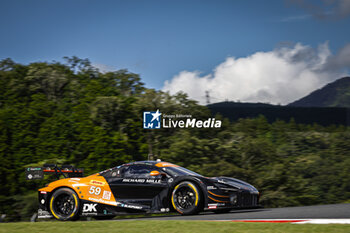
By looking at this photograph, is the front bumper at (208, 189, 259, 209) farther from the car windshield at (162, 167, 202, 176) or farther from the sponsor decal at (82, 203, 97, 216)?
the sponsor decal at (82, 203, 97, 216)

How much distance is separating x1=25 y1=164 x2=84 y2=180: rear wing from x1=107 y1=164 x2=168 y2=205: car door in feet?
5.11

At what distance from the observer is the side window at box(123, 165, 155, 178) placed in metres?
9.56

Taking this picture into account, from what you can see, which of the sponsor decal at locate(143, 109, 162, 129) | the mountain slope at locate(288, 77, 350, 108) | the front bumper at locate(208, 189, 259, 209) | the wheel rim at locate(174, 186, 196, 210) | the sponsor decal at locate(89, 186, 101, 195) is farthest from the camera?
the mountain slope at locate(288, 77, 350, 108)

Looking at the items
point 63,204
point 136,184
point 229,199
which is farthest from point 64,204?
point 229,199

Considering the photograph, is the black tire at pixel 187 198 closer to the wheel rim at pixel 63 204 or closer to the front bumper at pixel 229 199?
the front bumper at pixel 229 199

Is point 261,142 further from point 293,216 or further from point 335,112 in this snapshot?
point 293,216

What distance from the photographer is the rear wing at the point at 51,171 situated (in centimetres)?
1019

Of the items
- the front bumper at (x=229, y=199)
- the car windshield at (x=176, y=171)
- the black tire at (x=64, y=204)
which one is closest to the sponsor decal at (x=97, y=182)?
the black tire at (x=64, y=204)

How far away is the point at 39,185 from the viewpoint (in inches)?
819

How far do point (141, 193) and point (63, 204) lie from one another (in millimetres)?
1962

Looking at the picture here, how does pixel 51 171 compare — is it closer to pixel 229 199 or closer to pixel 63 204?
pixel 63 204

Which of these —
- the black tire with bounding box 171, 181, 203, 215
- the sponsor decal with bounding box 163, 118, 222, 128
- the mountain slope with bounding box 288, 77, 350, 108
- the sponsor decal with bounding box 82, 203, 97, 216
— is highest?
the mountain slope with bounding box 288, 77, 350, 108

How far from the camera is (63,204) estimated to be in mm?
9906

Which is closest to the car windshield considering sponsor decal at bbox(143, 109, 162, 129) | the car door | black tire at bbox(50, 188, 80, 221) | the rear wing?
the car door
